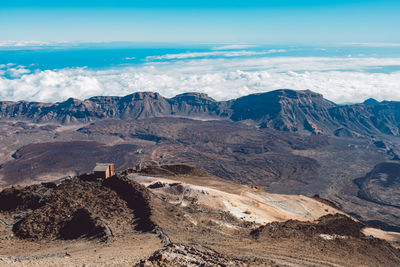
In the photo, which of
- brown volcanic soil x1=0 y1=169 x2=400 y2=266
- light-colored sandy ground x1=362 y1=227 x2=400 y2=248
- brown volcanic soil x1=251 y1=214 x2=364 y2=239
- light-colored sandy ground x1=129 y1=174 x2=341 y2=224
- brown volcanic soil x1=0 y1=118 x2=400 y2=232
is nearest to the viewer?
brown volcanic soil x1=0 y1=169 x2=400 y2=266

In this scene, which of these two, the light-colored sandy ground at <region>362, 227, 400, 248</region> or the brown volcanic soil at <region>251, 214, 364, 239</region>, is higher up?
the brown volcanic soil at <region>251, 214, 364, 239</region>

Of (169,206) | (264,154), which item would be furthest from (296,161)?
(169,206)

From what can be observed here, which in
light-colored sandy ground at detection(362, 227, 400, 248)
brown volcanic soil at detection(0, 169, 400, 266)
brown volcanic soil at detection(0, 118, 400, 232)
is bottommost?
brown volcanic soil at detection(0, 118, 400, 232)

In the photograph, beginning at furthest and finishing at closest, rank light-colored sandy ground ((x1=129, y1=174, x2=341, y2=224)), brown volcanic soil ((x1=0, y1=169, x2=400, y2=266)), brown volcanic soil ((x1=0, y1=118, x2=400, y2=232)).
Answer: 1. brown volcanic soil ((x1=0, y1=118, x2=400, y2=232))
2. light-colored sandy ground ((x1=129, y1=174, x2=341, y2=224))
3. brown volcanic soil ((x1=0, y1=169, x2=400, y2=266))

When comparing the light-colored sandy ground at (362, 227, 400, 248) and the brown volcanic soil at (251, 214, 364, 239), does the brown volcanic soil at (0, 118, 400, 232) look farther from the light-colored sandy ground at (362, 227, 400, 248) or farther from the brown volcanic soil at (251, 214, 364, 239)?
the brown volcanic soil at (251, 214, 364, 239)

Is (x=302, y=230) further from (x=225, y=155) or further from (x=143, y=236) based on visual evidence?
(x=225, y=155)

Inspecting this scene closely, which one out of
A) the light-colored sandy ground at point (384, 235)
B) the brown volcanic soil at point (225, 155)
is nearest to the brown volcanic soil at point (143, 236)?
the light-colored sandy ground at point (384, 235)

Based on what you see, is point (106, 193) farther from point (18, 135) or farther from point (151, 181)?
point (18, 135)

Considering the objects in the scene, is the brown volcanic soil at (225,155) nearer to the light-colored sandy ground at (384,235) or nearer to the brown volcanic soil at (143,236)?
the light-colored sandy ground at (384,235)

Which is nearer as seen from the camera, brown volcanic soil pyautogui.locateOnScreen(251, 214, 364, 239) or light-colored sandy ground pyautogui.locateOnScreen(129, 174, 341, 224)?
brown volcanic soil pyautogui.locateOnScreen(251, 214, 364, 239)

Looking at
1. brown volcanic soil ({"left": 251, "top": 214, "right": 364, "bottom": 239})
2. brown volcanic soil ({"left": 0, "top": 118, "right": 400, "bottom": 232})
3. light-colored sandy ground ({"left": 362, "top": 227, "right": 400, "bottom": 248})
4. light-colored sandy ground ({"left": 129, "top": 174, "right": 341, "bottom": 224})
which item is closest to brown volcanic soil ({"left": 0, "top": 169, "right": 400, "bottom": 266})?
brown volcanic soil ({"left": 251, "top": 214, "right": 364, "bottom": 239})
